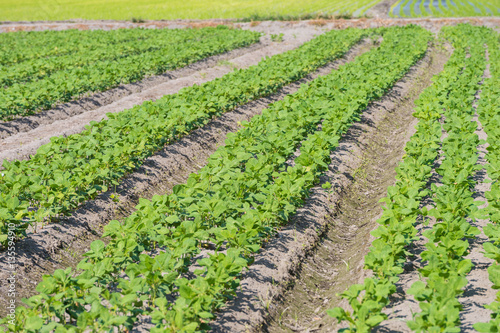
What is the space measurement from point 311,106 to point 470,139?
392cm

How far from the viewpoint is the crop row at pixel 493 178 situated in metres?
4.18

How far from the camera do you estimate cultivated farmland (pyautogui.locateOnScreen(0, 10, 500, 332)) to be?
181 inches

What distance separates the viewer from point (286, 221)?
700 cm

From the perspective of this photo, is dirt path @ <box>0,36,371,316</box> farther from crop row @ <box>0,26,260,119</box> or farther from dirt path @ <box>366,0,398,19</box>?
A: dirt path @ <box>366,0,398,19</box>

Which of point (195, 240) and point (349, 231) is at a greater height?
point (195, 240)

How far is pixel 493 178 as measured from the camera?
7.37m

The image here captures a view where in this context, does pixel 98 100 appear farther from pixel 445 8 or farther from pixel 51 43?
pixel 445 8

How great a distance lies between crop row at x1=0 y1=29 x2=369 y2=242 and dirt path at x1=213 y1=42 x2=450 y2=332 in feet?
10.6

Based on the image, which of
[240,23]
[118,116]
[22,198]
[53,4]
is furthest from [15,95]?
[53,4]

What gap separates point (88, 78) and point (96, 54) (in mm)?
5779

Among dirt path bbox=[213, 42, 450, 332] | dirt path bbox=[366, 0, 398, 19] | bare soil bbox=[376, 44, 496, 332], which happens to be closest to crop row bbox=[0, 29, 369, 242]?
dirt path bbox=[213, 42, 450, 332]

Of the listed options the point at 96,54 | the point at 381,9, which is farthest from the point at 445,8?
the point at 96,54

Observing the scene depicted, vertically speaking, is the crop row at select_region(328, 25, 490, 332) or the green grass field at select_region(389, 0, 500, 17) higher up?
the green grass field at select_region(389, 0, 500, 17)

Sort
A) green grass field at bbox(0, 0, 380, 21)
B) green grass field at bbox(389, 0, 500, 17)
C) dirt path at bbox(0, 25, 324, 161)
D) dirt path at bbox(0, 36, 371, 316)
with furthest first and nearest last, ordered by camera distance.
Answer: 1. green grass field at bbox(0, 0, 380, 21)
2. green grass field at bbox(389, 0, 500, 17)
3. dirt path at bbox(0, 25, 324, 161)
4. dirt path at bbox(0, 36, 371, 316)
